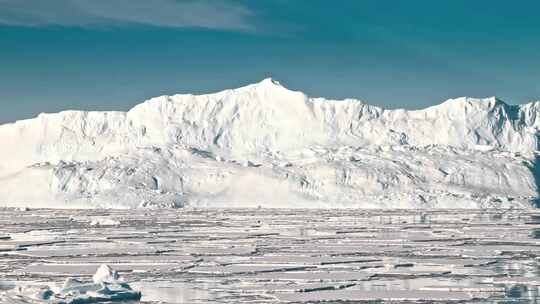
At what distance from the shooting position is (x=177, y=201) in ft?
390

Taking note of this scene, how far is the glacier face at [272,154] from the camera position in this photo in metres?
118

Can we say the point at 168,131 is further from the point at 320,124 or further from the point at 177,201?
the point at 177,201

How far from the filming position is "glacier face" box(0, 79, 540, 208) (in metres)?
118

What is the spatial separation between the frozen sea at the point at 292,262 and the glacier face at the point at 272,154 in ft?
183

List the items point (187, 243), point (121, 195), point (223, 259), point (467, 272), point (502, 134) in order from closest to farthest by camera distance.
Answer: point (467, 272) → point (223, 259) → point (187, 243) → point (121, 195) → point (502, 134)

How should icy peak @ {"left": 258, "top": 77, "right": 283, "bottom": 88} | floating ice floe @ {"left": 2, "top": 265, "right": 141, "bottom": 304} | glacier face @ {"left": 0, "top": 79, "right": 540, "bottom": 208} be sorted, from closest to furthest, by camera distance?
floating ice floe @ {"left": 2, "top": 265, "right": 141, "bottom": 304}
glacier face @ {"left": 0, "top": 79, "right": 540, "bottom": 208}
icy peak @ {"left": 258, "top": 77, "right": 283, "bottom": 88}

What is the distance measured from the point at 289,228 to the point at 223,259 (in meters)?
24.3

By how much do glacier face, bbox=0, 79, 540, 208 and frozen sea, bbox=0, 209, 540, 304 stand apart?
55689mm

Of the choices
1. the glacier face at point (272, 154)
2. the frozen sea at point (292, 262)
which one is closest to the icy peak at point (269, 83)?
the glacier face at point (272, 154)

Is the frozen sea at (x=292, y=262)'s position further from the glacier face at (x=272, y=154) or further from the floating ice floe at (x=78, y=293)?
the glacier face at (x=272, y=154)

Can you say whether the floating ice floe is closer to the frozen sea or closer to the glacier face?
the frozen sea

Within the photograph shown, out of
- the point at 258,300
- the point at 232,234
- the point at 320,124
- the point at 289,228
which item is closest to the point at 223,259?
the point at 258,300

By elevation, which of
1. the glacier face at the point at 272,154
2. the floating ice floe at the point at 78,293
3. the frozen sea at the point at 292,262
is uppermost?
the glacier face at the point at 272,154

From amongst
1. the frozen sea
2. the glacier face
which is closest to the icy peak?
the glacier face
